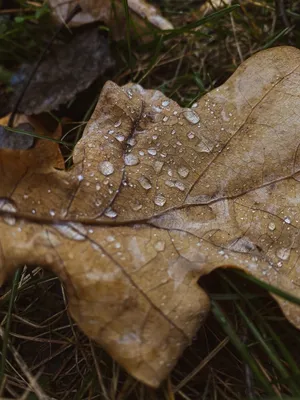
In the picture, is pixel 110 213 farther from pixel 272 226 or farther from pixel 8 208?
pixel 272 226

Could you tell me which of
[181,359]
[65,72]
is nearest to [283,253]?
[181,359]

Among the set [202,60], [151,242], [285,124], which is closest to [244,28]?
[202,60]

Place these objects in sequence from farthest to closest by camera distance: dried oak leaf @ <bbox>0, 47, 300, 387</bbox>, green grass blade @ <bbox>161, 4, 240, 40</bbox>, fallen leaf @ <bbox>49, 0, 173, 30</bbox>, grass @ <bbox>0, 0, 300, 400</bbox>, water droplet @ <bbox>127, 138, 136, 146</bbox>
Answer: fallen leaf @ <bbox>49, 0, 173, 30</bbox> → green grass blade @ <bbox>161, 4, 240, 40</bbox> → water droplet @ <bbox>127, 138, 136, 146</bbox> → grass @ <bbox>0, 0, 300, 400</bbox> → dried oak leaf @ <bbox>0, 47, 300, 387</bbox>

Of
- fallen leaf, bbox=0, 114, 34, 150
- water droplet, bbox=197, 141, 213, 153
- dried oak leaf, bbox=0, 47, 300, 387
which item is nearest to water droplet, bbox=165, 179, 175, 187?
dried oak leaf, bbox=0, 47, 300, 387

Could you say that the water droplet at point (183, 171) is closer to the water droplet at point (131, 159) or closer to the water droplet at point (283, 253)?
the water droplet at point (131, 159)

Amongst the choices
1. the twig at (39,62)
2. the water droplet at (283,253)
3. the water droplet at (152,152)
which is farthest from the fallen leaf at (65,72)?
the water droplet at (283,253)

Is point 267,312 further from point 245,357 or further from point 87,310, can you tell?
point 87,310

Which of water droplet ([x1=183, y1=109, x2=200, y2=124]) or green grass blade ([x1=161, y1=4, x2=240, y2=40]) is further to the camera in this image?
green grass blade ([x1=161, y1=4, x2=240, y2=40])

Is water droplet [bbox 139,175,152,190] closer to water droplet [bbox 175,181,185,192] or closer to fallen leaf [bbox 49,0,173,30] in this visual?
water droplet [bbox 175,181,185,192]

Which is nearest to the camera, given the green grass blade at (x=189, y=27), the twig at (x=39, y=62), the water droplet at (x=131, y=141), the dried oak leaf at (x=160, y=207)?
the dried oak leaf at (x=160, y=207)
